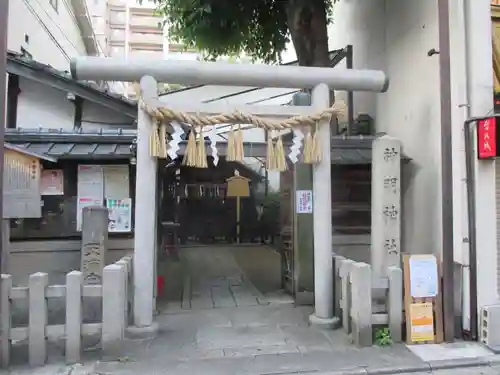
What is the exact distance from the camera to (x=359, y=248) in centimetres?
898

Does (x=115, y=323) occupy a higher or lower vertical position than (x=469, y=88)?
lower

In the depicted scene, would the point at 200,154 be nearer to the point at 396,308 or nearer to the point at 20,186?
the point at 20,186

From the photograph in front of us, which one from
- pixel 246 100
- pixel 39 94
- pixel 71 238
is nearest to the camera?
pixel 71 238

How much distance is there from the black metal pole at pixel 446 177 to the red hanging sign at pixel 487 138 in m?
0.39

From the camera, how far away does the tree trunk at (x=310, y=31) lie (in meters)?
9.28

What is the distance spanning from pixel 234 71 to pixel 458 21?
3.63 meters

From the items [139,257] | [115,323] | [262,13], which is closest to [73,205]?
[139,257]

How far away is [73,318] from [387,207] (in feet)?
17.1

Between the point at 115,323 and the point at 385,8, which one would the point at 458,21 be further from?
the point at 115,323

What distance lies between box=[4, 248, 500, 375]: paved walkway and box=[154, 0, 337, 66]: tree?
5.85 m

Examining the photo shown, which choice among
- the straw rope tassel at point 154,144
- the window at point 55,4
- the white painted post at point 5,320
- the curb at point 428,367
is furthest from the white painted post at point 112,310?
the window at point 55,4

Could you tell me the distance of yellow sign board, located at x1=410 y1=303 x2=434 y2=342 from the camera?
579 centimetres

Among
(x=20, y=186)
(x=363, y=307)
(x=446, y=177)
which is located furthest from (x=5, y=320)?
(x=446, y=177)

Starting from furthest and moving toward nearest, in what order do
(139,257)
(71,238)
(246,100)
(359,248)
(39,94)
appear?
1. (246,100)
2. (39,94)
3. (359,248)
4. (71,238)
5. (139,257)
